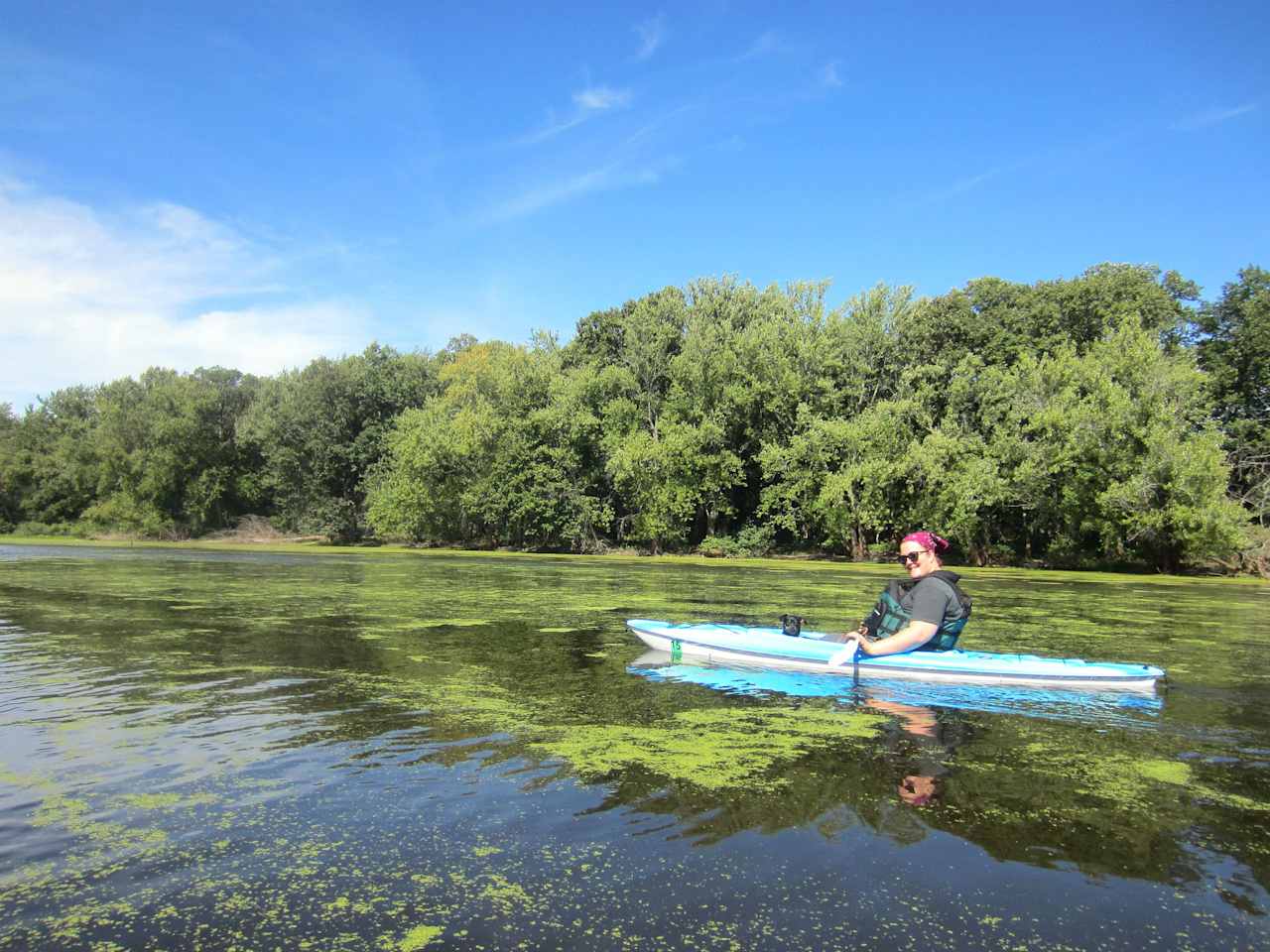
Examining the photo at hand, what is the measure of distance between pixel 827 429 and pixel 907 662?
1138 inches

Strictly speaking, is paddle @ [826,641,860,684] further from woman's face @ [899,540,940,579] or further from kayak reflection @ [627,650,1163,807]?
woman's face @ [899,540,940,579]

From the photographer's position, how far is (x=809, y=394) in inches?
1570

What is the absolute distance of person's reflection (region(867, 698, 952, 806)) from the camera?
566 centimetres

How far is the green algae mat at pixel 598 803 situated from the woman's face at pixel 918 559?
4.17 feet

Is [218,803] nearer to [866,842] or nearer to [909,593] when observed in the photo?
[866,842]

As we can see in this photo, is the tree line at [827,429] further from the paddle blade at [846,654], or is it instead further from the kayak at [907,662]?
the paddle blade at [846,654]

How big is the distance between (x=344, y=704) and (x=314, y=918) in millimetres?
4338

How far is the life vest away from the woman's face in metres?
0.08

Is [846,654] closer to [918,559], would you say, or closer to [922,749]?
[918,559]

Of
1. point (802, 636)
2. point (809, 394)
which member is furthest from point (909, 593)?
point (809, 394)

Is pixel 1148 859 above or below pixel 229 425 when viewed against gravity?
below

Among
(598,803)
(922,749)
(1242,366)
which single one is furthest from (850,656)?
(1242,366)

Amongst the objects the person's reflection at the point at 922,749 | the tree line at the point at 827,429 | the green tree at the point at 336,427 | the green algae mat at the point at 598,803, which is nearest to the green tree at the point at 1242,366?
the tree line at the point at 827,429

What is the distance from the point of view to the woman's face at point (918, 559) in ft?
29.4
